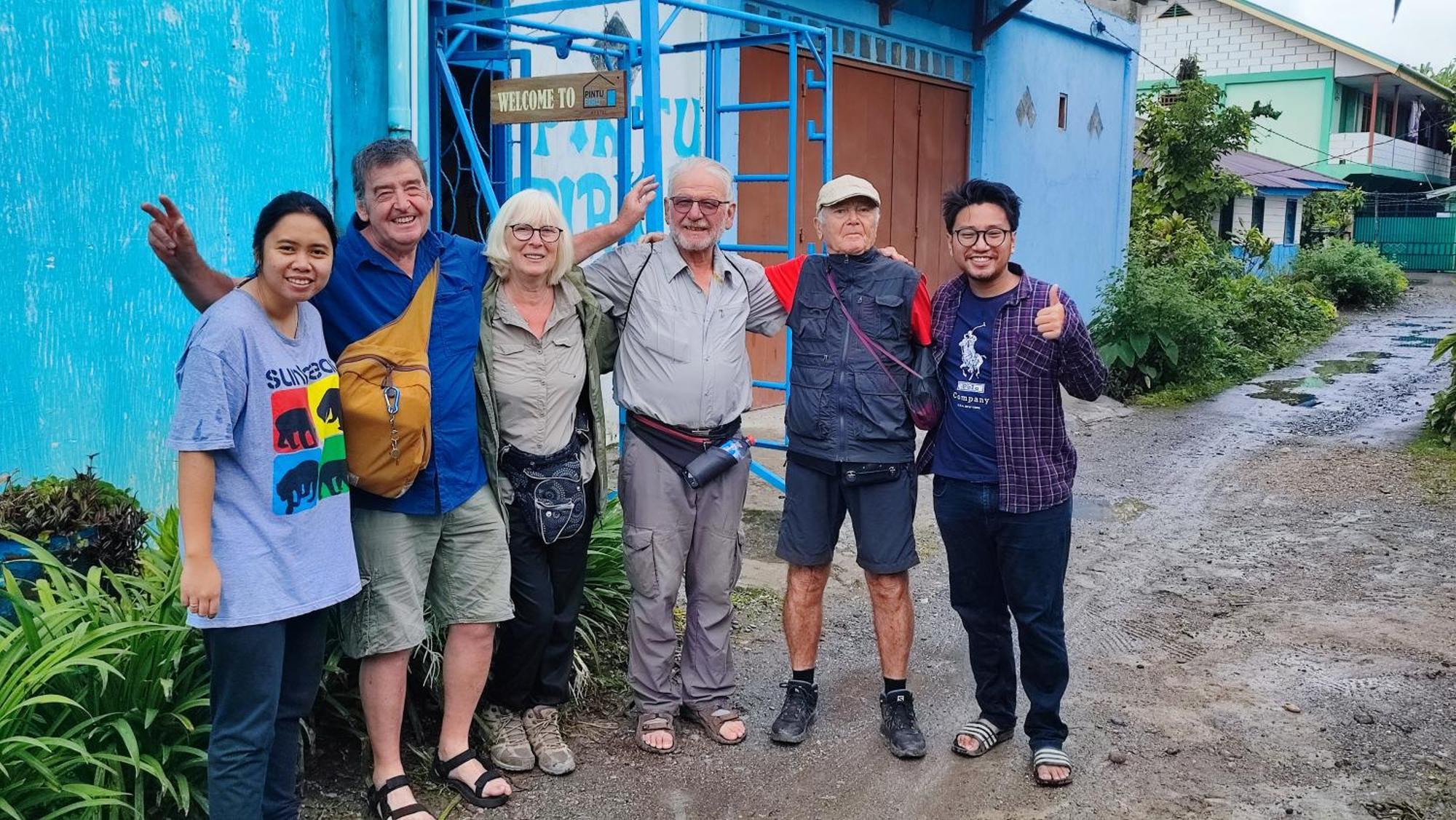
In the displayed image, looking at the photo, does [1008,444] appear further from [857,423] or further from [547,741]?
[547,741]

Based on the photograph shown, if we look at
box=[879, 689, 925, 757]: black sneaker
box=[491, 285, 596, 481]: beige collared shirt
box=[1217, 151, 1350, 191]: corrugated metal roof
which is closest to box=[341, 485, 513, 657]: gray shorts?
box=[491, 285, 596, 481]: beige collared shirt

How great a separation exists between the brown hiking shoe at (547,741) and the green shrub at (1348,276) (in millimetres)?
21043

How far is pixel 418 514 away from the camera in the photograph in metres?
3.39

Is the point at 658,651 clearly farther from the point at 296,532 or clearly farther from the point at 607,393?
the point at 607,393

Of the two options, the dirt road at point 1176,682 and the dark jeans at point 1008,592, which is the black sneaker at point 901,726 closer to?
the dirt road at point 1176,682

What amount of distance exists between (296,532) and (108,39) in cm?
264

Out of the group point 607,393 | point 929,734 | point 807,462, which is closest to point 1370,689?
point 929,734

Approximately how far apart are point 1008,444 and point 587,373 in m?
1.29

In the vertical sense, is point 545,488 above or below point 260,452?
below

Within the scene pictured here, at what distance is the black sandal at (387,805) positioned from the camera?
343cm

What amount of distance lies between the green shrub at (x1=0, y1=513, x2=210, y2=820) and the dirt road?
0.83 m

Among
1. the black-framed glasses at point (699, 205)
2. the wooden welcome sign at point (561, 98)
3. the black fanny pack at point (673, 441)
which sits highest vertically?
the wooden welcome sign at point (561, 98)

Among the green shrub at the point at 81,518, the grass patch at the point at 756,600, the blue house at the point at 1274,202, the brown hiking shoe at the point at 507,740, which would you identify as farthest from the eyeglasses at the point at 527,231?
the blue house at the point at 1274,202

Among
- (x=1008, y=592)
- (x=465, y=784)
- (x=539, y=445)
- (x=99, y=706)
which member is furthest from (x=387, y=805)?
(x=1008, y=592)
